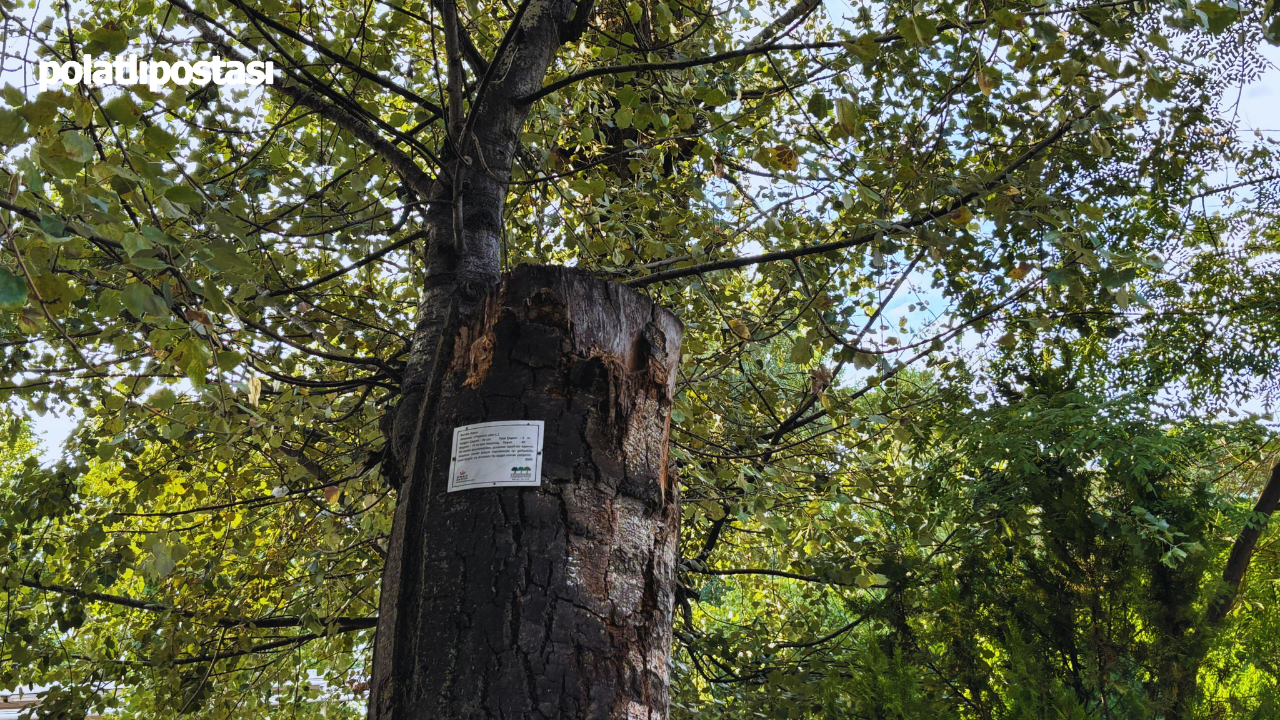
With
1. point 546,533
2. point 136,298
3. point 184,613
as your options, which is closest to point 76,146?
point 136,298

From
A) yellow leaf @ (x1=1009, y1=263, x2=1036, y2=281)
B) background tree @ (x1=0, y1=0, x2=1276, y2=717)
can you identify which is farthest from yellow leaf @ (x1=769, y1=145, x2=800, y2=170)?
yellow leaf @ (x1=1009, y1=263, x2=1036, y2=281)

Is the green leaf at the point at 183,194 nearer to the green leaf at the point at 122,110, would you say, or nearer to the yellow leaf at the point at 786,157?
the green leaf at the point at 122,110

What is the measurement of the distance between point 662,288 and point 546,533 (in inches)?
101

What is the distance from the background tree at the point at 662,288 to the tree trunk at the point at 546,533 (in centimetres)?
34

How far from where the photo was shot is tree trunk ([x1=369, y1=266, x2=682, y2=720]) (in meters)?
1.56

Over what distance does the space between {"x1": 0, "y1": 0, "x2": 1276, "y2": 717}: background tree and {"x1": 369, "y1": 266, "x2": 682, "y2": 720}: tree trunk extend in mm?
342

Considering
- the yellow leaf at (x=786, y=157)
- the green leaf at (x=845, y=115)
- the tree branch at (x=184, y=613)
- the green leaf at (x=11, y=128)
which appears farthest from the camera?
the tree branch at (x=184, y=613)

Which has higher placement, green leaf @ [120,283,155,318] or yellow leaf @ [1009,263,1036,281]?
yellow leaf @ [1009,263,1036,281]

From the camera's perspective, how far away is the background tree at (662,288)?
2049mm

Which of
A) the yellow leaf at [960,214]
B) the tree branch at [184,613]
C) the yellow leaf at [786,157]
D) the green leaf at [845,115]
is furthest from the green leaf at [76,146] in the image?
the tree branch at [184,613]

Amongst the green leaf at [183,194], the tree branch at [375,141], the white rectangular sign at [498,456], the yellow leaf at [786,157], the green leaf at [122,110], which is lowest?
the white rectangular sign at [498,456]

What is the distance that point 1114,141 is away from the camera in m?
4.53

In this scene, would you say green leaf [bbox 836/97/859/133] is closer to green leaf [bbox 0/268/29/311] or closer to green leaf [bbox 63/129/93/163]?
green leaf [bbox 63/129/93/163]

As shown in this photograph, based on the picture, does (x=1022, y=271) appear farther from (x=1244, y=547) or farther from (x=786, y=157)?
(x=1244, y=547)
